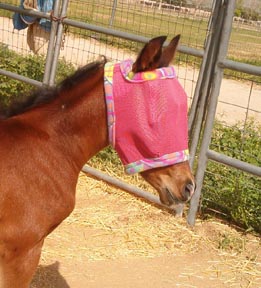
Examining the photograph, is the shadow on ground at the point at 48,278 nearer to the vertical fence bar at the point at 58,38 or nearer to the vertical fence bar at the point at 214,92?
the vertical fence bar at the point at 214,92

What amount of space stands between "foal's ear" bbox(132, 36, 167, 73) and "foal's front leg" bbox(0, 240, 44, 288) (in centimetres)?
95

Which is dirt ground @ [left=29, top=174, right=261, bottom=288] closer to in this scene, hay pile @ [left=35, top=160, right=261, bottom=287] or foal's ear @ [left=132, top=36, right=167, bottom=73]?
hay pile @ [left=35, top=160, right=261, bottom=287]

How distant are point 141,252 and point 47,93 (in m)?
2.00

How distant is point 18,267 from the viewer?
96.7 inches

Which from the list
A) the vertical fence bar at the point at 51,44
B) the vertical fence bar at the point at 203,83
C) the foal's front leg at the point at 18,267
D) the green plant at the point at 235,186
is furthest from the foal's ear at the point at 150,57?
the vertical fence bar at the point at 51,44

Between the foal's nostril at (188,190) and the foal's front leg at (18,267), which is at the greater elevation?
the foal's nostril at (188,190)

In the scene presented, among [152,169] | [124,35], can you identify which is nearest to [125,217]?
[124,35]

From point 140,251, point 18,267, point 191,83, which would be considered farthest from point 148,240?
Answer: point 191,83

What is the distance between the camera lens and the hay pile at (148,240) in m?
4.07

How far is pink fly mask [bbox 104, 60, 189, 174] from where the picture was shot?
241 centimetres

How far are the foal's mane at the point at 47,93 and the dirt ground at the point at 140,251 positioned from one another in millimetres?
1424

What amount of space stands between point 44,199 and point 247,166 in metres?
2.21

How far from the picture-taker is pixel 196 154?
5000 mm

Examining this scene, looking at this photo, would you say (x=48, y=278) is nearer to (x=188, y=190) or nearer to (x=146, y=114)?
(x=188, y=190)
